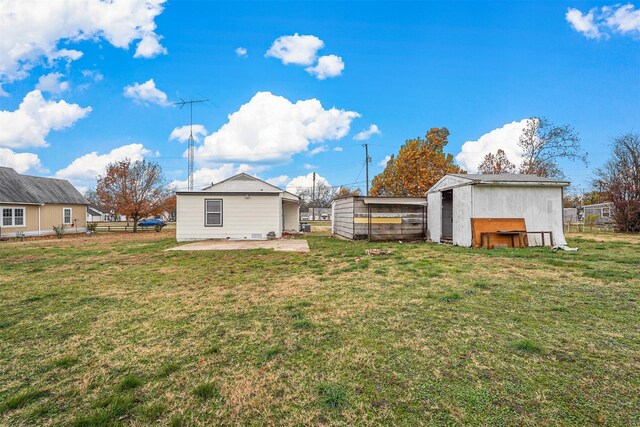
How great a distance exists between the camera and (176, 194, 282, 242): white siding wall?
46.4 ft

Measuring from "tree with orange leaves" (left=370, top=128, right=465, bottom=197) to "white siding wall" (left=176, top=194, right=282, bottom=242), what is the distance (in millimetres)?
12521

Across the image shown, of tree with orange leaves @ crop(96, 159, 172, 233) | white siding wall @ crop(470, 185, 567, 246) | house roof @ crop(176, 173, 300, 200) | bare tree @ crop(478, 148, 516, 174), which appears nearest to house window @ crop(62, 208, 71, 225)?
tree with orange leaves @ crop(96, 159, 172, 233)

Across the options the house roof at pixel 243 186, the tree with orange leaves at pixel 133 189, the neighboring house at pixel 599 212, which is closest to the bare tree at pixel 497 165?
the neighboring house at pixel 599 212

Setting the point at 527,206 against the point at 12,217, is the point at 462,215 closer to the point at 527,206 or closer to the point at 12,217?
the point at 527,206

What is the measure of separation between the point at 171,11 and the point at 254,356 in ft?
44.1

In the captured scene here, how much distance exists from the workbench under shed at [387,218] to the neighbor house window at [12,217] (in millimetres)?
20768

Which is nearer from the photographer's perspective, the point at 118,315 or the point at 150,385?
the point at 150,385

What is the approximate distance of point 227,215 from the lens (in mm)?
14305

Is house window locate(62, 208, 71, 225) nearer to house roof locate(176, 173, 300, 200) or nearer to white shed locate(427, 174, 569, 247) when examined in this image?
house roof locate(176, 173, 300, 200)

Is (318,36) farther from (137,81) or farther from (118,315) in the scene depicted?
(118,315)

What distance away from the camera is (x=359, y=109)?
2252cm

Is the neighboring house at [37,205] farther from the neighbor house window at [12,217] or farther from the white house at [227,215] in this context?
the white house at [227,215]

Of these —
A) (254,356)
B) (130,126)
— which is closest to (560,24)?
(254,356)

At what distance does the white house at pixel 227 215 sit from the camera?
46.4 feet
